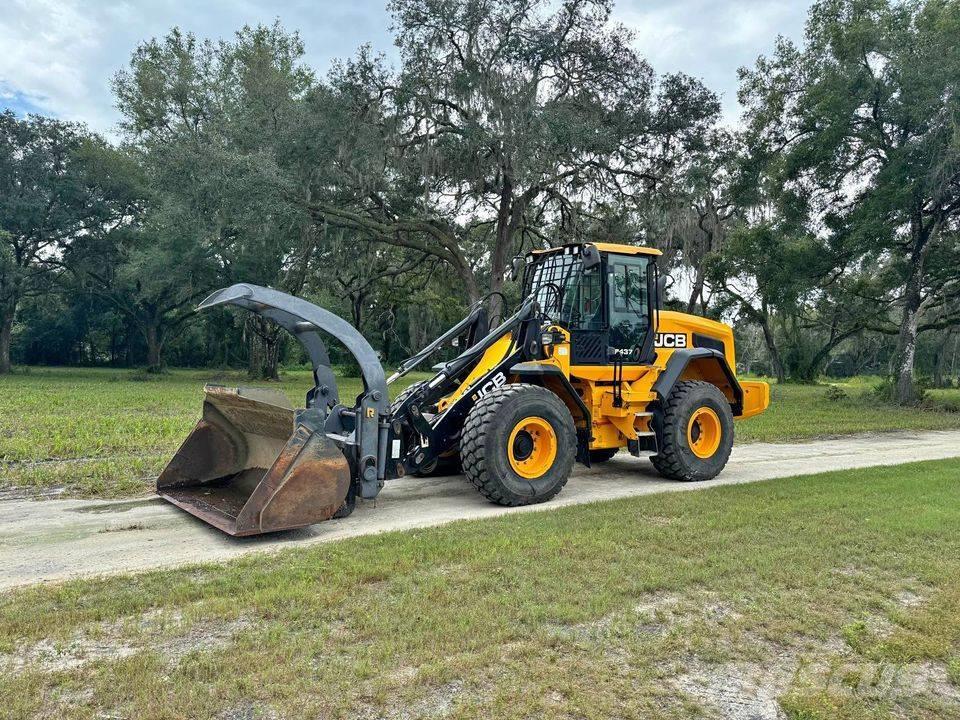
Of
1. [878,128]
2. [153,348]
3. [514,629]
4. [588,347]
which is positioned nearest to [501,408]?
[588,347]

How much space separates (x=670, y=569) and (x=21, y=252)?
34281 mm

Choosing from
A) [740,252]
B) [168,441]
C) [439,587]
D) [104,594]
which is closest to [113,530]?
[104,594]

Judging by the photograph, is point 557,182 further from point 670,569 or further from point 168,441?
point 670,569

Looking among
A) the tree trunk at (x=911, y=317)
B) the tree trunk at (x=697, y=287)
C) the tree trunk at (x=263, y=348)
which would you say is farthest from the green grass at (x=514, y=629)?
the tree trunk at (x=263, y=348)

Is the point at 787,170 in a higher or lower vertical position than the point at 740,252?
higher

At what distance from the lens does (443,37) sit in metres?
17.9

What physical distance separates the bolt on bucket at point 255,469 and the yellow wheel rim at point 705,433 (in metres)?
4.67

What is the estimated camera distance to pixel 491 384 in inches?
278

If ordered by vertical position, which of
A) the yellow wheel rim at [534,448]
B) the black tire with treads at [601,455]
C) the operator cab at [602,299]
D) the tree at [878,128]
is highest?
the tree at [878,128]

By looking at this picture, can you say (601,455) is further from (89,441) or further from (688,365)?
(89,441)

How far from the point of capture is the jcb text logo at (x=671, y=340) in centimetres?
825

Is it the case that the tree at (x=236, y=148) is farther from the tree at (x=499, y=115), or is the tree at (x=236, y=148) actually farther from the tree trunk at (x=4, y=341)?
the tree trunk at (x=4, y=341)

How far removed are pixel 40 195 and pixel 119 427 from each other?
77.2 ft

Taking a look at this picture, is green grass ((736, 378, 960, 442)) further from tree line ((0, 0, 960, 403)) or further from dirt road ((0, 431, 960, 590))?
dirt road ((0, 431, 960, 590))
